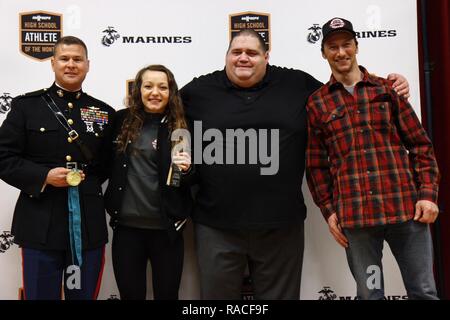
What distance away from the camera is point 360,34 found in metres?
2.10

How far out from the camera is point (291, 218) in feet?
5.52

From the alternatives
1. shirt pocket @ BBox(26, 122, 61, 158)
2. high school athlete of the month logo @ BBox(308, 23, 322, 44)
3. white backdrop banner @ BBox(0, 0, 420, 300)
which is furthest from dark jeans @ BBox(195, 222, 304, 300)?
high school athlete of the month logo @ BBox(308, 23, 322, 44)

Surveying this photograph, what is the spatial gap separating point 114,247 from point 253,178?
0.68 m

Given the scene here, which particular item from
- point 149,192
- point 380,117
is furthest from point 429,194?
point 149,192

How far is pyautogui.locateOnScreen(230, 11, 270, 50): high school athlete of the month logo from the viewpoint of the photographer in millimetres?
2111

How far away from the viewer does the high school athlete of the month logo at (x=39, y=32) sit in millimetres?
2086

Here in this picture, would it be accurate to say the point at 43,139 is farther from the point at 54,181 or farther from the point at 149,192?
the point at 149,192

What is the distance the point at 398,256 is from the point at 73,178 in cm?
135

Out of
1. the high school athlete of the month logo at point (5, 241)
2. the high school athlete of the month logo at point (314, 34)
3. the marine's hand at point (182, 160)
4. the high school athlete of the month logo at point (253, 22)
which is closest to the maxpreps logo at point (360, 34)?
the high school athlete of the month logo at point (314, 34)

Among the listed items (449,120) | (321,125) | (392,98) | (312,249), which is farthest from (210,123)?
(449,120)

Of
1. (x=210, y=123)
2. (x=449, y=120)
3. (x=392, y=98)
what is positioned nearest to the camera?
(x=392, y=98)

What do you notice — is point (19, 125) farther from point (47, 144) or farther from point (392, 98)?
point (392, 98)

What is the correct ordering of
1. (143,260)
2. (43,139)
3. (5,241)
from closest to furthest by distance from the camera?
(43,139), (143,260), (5,241)

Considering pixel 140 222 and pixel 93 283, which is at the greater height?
pixel 140 222
